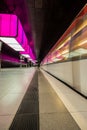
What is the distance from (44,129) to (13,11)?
9006 millimetres

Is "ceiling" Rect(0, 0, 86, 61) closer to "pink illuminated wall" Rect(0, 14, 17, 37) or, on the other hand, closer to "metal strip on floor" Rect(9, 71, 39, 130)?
"pink illuminated wall" Rect(0, 14, 17, 37)

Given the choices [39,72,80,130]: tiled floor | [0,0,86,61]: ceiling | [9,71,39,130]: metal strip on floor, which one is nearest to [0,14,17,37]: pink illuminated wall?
[0,0,86,61]: ceiling

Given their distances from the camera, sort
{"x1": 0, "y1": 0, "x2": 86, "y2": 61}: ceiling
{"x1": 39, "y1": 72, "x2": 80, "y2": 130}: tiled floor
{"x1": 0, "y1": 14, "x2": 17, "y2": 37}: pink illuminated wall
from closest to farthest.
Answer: {"x1": 39, "y1": 72, "x2": 80, "y2": 130}: tiled floor < {"x1": 0, "y1": 0, "x2": 86, "y2": 61}: ceiling < {"x1": 0, "y1": 14, "x2": 17, "y2": 37}: pink illuminated wall

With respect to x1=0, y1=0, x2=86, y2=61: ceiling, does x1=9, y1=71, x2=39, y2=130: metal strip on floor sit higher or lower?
lower

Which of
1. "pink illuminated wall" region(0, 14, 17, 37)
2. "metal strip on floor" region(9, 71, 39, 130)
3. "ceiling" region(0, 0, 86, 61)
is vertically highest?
"ceiling" region(0, 0, 86, 61)

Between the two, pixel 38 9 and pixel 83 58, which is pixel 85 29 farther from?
pixel 38 9

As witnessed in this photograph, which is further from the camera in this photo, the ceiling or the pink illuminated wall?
the pink illuminated wall

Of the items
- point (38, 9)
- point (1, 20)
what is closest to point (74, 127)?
point (38, 9)

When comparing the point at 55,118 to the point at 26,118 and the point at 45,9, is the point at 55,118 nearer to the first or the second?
the point at 26,118

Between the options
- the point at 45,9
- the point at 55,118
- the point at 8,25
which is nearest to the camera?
the point at 55,118

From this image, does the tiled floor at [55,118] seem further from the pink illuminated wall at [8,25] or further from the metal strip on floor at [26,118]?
the pink illuminated wall at [8,25]

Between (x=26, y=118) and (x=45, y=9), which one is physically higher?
(x=45, y=9)

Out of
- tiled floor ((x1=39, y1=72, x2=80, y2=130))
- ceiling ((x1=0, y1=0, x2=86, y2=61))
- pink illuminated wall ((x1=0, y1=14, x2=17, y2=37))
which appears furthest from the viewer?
pink illuminated wall ((x1=0, y1=14, x2=17, y2=37))

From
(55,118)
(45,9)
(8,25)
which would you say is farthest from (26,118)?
(8,25)
